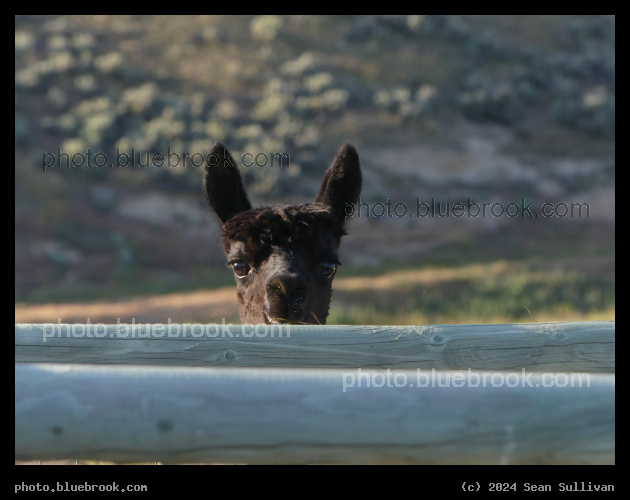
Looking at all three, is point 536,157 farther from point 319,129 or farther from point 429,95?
point 319,129

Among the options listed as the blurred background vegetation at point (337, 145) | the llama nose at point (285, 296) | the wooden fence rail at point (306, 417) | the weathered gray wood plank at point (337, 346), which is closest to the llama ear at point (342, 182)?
the llama nose at point (285, 296)

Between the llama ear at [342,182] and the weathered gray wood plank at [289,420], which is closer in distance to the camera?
the weathered gray wood plank at [289,420]

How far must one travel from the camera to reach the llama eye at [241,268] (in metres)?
5.63

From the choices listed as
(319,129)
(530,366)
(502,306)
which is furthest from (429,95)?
(530,366)

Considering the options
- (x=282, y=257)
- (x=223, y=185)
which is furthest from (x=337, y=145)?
(x=282, y=257)

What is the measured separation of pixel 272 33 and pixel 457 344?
140ft

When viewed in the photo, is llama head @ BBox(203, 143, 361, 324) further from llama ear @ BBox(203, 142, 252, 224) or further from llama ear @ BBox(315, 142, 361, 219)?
llama ear @ BBox(315, 142, 361, 219)

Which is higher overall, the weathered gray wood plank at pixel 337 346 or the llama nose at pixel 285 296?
the llama nose at pixel 285 296

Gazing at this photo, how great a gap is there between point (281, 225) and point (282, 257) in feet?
0.99

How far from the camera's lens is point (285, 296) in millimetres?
4961

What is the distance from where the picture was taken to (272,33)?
143ft

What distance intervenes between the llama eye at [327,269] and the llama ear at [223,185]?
1.24 meters

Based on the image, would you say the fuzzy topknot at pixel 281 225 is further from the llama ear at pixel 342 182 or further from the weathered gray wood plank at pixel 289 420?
the weathered gray wood plank at pixel 289 420

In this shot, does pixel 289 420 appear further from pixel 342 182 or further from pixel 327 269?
pixel 342 182
